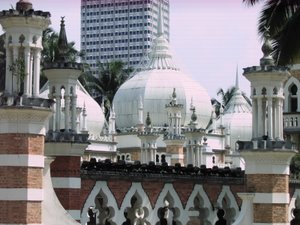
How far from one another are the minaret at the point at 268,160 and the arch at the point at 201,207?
Answer: 175 inches

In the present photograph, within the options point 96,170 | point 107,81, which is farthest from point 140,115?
point 96,170

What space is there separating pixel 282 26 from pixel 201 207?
548cm

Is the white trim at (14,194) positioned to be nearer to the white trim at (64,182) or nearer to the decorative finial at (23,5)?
the decorative finial at (23,5)

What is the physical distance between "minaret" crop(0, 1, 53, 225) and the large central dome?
35.6 m

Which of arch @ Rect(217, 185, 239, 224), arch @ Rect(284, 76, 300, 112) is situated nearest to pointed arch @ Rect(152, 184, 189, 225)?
arch @ Rect(217, 185, 239, 224)

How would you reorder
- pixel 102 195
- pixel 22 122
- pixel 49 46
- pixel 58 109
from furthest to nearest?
pixel 49 46
pixel 102 195
pixel 58 109
pixel 22 122

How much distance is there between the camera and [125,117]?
54.9m

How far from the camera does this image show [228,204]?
2542 cm

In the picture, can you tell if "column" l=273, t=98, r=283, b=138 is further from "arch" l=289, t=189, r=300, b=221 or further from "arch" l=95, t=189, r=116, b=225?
"arch" l=289, t=189, r=300, b=221

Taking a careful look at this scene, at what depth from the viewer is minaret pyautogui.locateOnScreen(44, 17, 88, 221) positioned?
20703 mm

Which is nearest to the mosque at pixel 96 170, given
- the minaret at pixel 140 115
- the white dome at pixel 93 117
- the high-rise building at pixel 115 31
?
the minaret at pixel 140 115

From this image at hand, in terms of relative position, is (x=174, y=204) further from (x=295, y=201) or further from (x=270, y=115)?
(x=270, y=115)

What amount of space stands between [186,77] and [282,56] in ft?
106

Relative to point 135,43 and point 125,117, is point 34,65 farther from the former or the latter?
point 135,43
